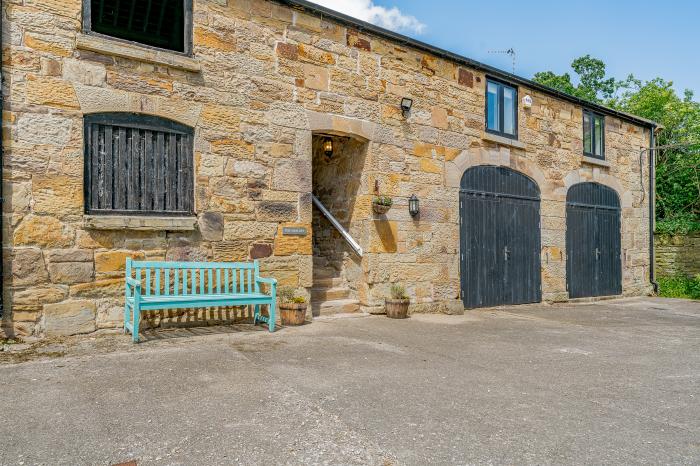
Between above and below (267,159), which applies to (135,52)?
above

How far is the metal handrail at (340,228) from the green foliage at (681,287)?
8628 mm

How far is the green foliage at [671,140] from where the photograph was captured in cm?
1322

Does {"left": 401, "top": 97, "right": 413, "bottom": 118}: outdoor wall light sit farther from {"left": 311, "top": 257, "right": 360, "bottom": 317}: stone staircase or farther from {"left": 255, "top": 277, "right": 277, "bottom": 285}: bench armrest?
{"left": 255, "top": 277, "right": 277, "bottom": 285}: bench armrest

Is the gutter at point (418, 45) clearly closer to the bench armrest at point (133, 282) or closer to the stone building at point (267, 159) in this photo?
the stone building at point (267, 159)

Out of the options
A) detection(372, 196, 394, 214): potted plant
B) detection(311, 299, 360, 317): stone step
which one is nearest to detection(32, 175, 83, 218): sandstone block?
detection(311, 299, 360, 317): stone step

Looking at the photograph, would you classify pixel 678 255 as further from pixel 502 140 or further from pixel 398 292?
pixel 398 292

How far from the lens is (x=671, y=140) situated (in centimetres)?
1605

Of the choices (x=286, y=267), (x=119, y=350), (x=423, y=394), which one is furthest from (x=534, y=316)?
(x=119, y=350)

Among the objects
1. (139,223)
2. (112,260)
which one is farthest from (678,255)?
(112,260)

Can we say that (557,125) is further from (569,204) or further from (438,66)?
(438,66)

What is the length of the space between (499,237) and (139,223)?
5950 mm

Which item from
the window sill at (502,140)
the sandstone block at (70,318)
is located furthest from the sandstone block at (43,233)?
the window sill at (502,140)

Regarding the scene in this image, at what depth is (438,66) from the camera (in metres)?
7.78

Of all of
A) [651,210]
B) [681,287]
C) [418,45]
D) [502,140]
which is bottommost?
[681,287]
